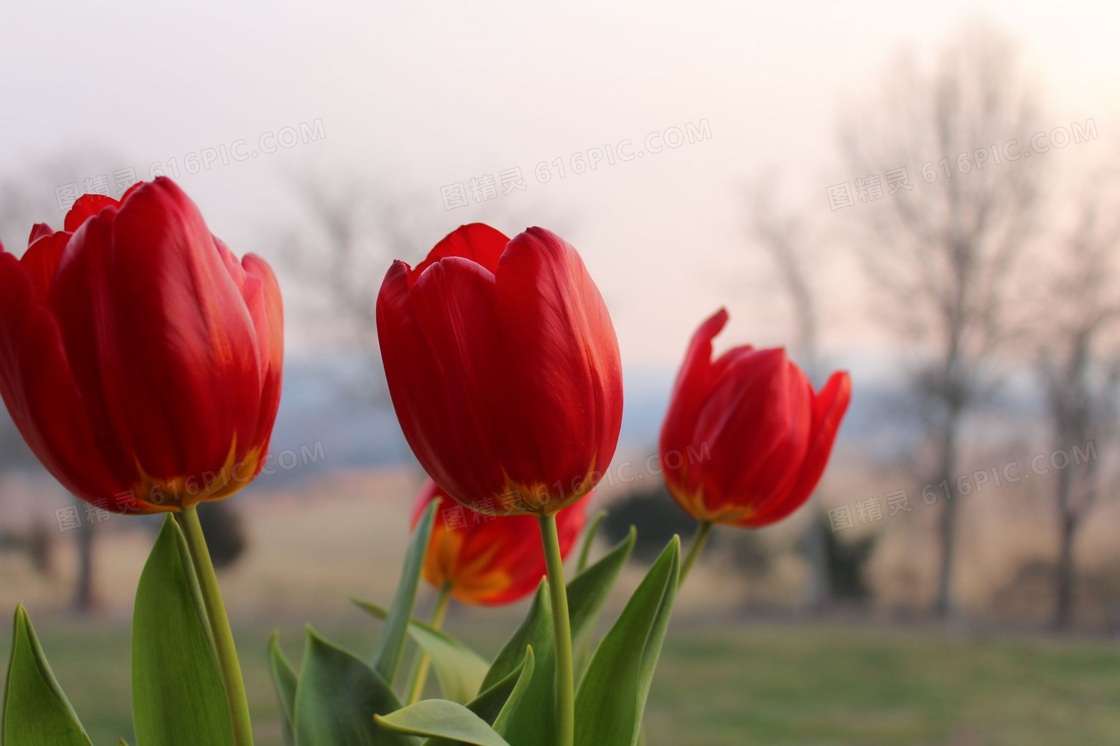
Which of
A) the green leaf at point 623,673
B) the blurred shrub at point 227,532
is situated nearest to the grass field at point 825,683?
the blurred shrub at point 227,532

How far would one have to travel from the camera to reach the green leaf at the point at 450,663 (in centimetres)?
33

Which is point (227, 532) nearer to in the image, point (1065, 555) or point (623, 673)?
point (1065, 555)

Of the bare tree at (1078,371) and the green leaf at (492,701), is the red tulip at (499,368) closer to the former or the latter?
the green leaf at (492,701)

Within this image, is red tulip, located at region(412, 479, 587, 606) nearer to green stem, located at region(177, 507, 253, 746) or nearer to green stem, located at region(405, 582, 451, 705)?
green stem, located at region(405, 582, 451, 705)

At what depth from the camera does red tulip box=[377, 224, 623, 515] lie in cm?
22

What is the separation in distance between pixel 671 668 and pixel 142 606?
10.7 ft

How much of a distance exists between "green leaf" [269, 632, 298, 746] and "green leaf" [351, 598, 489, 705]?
0.11 feet

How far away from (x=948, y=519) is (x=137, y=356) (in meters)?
3.40

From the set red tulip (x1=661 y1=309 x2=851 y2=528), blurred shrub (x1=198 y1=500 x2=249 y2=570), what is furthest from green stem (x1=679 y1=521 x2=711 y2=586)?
blurred shrub (x1=198 y1=500 x2=249 y2=570)

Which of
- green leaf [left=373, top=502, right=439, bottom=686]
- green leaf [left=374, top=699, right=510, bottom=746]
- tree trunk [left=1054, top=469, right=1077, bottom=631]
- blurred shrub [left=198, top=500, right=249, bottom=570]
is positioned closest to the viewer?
green leaf [left=374, top=699, right=510, bottom=746]

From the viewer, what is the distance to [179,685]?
0.25 metres

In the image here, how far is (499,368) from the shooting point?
0.72 ft

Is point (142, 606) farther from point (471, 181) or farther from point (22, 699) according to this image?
point (471, 181)

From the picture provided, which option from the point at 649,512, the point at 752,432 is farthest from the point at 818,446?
the point at 649,512
